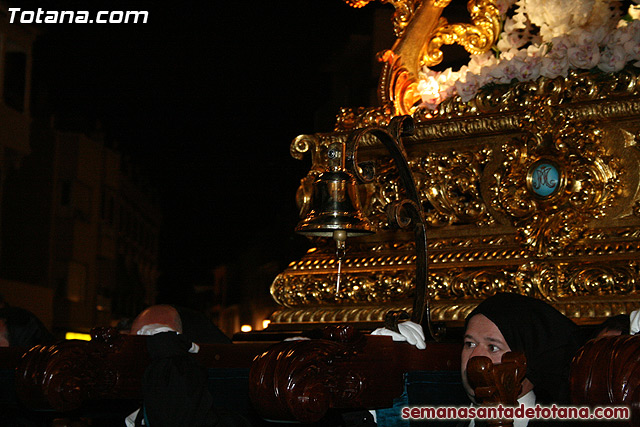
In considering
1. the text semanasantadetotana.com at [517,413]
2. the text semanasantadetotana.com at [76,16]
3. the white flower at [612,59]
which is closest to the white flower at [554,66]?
the white flower at [612,59]

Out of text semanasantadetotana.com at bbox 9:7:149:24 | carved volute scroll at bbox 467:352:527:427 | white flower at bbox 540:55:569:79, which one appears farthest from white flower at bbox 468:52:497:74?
text semanasantadetotana.com at bbox 9:7:149:24

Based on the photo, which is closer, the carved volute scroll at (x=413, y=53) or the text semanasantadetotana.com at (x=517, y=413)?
the text semanasantadetotana.com at (x=517, y=413)

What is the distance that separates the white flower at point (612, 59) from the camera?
9.91ft

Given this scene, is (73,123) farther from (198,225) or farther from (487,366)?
(487,366)

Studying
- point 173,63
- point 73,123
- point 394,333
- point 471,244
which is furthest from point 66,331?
point 394,333

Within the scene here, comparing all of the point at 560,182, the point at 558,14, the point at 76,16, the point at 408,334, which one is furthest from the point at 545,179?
the point at 76,16

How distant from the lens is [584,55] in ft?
10.1

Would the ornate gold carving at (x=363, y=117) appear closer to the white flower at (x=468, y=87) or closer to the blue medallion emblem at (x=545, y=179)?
the white flower at (x=468, y=87)

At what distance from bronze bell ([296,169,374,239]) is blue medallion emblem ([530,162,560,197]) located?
0.65 m

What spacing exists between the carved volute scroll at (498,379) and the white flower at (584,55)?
161cm

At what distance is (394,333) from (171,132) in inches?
137

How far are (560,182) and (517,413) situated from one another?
129cm

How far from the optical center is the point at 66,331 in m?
6.09

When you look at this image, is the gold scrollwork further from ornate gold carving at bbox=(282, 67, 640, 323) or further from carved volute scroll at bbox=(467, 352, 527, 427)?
carved volute scroll at bbox=(467, 352, 527, 427)
